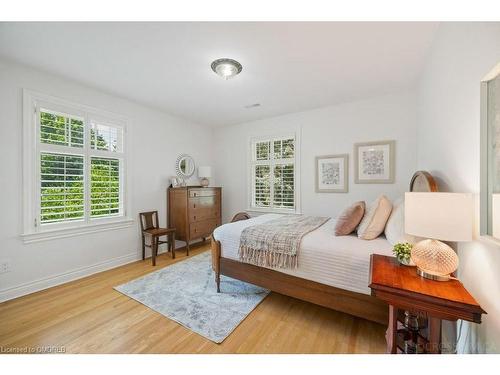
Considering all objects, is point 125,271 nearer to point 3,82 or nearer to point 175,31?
point 3,82

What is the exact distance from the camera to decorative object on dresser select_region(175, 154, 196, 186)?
4131 mm

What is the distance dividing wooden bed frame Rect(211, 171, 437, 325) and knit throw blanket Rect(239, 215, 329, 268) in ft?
0.37

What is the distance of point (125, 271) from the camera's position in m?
3.00

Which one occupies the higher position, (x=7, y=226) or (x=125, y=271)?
(x=7, y=226)

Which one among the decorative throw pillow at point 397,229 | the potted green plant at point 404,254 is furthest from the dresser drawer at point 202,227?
the potted green plant at point 404,254

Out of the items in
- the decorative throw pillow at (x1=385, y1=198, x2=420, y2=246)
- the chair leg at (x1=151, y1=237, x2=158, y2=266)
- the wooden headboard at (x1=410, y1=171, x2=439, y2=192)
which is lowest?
the chair leg at (x1=151, y1=237, x2=158, y2=266)

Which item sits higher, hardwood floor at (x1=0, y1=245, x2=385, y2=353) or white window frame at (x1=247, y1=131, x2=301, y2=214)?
white window frame at (x1=247, y1=131, x2=301, y2=214)

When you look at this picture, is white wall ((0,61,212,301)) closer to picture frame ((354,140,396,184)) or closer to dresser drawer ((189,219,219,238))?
dresser drawer ((189,219,219,238))

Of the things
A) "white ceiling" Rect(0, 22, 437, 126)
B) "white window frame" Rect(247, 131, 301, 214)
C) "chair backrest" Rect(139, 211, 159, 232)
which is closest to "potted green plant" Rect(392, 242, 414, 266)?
"white ceiling" Rect(0, 22, 437, 126)

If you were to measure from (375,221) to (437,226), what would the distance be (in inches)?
35.4

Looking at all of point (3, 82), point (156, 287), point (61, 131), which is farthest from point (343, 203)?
point (3, 82)
